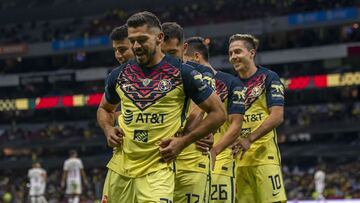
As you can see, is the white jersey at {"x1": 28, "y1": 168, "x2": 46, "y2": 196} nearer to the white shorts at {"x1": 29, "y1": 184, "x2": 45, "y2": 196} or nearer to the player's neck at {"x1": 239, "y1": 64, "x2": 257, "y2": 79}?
the white shorts at {"x1": 29, "y1": 184, "x2": 45, "y2": 196}

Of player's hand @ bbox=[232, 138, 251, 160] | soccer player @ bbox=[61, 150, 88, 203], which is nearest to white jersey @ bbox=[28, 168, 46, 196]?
soccer player @ bbox=[61, 150, 88, 203]

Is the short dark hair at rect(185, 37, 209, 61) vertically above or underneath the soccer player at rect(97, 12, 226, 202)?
above

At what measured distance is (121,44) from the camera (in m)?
8.18

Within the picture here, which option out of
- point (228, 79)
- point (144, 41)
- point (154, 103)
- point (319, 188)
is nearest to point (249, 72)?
point (228, 79)

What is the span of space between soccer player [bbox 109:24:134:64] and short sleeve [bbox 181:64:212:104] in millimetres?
1781

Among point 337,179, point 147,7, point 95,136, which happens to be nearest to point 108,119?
point 337,179

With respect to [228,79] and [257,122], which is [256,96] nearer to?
[257,122]

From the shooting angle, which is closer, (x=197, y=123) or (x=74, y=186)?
(x=197, y=123)

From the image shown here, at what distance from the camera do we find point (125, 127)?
668cm

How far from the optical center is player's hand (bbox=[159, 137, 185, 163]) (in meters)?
6.40

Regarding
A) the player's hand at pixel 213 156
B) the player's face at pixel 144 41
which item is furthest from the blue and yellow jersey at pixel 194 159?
the player's face at pixel 144 41

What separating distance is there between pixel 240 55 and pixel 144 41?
3.05m

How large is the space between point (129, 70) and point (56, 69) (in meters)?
44.3

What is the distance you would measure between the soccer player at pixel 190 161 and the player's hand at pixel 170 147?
52cm
